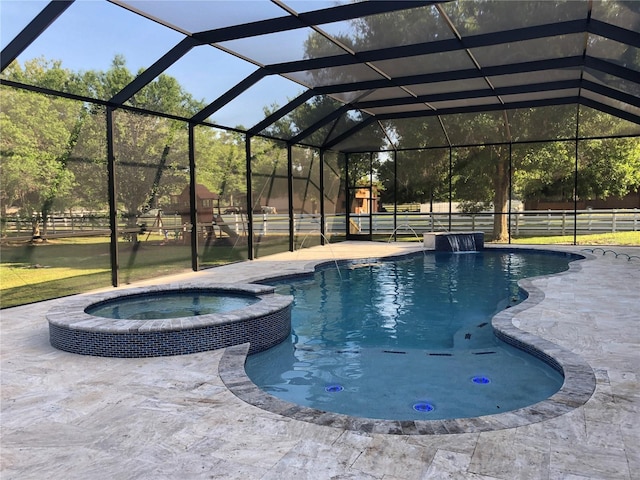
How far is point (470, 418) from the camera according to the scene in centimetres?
291

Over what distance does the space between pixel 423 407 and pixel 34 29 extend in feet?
17.9

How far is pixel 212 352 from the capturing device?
443cm

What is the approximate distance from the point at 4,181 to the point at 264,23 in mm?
7517

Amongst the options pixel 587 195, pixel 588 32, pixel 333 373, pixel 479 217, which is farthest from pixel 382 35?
pixel 587 195

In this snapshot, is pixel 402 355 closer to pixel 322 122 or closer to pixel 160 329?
pixel 160 329

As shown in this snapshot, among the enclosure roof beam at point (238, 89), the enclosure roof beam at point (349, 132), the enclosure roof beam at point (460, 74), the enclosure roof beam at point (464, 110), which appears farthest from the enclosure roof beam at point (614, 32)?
the enclosure roof beam at point (349, 132)

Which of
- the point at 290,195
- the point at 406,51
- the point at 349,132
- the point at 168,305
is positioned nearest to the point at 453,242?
the point at 349,132

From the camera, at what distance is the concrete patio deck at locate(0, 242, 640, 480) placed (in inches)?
93.2

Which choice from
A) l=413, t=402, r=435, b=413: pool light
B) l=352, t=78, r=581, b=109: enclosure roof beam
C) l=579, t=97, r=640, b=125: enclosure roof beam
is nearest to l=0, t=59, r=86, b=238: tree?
l=352, t=78, r=581, b=109: enclosure roof beam

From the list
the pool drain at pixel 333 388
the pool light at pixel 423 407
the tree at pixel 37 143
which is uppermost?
the tree at pixel 37 143

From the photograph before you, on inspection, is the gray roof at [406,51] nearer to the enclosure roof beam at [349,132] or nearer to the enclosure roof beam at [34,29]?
the enclosure roof beam at [34,29]

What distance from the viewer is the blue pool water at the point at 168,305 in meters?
5.56

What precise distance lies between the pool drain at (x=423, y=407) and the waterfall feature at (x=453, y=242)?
33.2 feet

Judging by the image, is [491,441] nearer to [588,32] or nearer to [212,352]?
[212,352]
